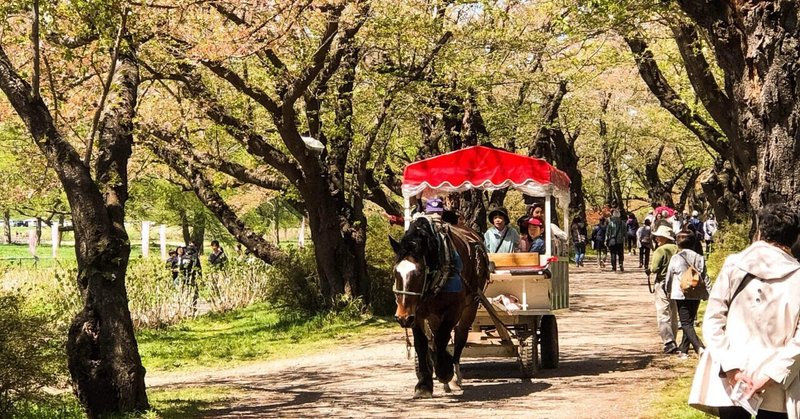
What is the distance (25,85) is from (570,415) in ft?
22.1

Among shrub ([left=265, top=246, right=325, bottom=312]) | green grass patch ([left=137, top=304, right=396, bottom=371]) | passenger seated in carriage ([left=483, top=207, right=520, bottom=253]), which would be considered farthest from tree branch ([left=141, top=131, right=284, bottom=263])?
passenger seated in carriage ([left=483, top=207, right=520, bottom=253])

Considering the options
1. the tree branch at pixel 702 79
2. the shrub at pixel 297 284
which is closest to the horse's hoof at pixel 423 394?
the tree branch at pixel 702 79

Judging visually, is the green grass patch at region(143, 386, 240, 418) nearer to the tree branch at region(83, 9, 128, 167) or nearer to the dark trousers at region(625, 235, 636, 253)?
the tree branch at region(83, 9, 128, 167)

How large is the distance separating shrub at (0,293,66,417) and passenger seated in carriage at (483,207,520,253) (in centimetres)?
592

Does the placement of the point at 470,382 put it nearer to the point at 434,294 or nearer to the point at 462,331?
the point at 462,331

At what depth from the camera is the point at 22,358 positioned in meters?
Answer: 10.6

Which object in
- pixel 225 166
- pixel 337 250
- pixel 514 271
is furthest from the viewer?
pixel 225 166

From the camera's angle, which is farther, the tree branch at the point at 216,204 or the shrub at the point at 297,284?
the tree branch at the point at 216,204

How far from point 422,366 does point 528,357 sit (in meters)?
2.20

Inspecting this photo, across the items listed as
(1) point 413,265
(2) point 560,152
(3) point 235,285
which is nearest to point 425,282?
(1) point 413,265

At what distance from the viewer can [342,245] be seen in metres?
23.0

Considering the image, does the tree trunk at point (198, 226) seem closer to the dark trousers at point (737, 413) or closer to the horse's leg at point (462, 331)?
the horse's leg at point (462, 331)

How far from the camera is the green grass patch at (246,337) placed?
18703 millimetres

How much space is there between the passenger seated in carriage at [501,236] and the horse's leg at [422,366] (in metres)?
2.89
